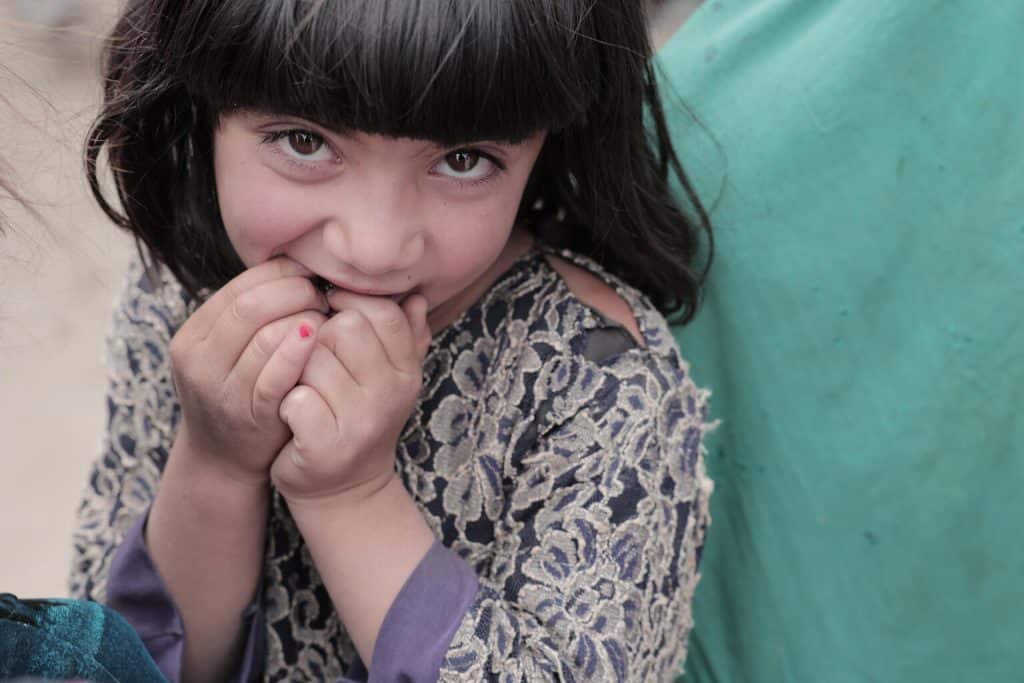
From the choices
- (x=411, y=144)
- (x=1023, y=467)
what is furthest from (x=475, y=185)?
(x=1023, y=467)

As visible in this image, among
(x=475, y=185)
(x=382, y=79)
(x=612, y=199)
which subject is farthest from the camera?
(x=612, y=199)

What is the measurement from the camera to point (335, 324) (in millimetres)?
1090

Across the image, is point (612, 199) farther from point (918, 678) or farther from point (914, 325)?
point (918, 678)

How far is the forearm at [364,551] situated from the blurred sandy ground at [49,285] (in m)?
0.30

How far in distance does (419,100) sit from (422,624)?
0.45 m

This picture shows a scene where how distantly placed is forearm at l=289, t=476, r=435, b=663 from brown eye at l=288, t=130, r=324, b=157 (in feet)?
1.01

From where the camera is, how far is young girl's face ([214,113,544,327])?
1013 mm

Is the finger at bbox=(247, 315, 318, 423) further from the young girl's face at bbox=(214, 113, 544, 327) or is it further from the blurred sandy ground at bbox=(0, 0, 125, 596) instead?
the blurred sandy ground at bbox=(0, 0, 125, 596)

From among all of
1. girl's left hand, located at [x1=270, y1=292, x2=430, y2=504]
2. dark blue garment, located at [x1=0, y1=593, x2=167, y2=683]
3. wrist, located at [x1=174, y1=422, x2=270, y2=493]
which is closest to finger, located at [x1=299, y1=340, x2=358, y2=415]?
girl's left hand, located at [x1=270, y1=292, x2=430, y2=504]

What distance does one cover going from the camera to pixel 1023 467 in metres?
1.27

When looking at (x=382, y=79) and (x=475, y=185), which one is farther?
(x=475, y=185)

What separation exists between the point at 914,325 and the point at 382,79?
2.10ft

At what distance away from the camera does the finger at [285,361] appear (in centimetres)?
109

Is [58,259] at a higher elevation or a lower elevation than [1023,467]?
lower
